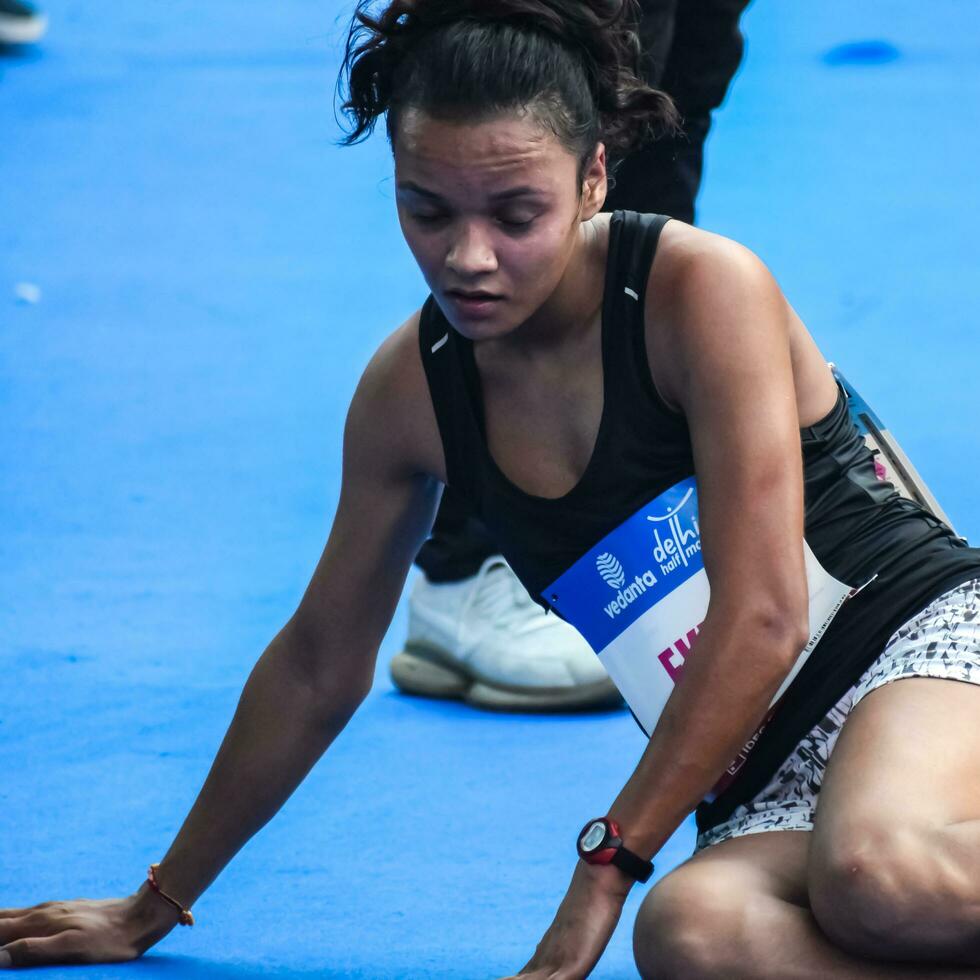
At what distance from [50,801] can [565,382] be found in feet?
3.14

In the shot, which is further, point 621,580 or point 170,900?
point 170,900

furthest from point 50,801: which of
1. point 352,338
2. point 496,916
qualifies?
point 352,338

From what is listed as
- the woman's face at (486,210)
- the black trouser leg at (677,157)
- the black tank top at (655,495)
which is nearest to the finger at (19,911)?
the black tank top at (655,495)

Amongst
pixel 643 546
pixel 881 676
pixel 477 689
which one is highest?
pixel 643 546

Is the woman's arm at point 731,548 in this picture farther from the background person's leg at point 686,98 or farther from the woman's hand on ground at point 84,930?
the background person's leg at point 686,98

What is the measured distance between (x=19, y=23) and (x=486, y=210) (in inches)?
184

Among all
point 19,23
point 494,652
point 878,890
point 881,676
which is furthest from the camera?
point 19,23

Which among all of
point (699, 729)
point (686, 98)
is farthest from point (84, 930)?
point (686, 98)

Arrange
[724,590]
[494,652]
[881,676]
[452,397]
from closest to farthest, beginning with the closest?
[724,590], [881,676], [452,397], [494,652]

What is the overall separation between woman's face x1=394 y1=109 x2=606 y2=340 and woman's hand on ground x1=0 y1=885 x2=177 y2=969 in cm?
68

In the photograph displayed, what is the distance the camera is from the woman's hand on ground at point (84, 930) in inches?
69.5

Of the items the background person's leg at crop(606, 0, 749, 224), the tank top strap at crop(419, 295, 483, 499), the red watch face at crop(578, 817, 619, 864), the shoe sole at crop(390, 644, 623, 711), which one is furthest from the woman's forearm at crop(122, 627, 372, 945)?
the background person's leg at crop(606, 0, 749, 224)

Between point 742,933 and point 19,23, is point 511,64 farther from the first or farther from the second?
point 19,23

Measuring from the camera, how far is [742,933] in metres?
1.46
